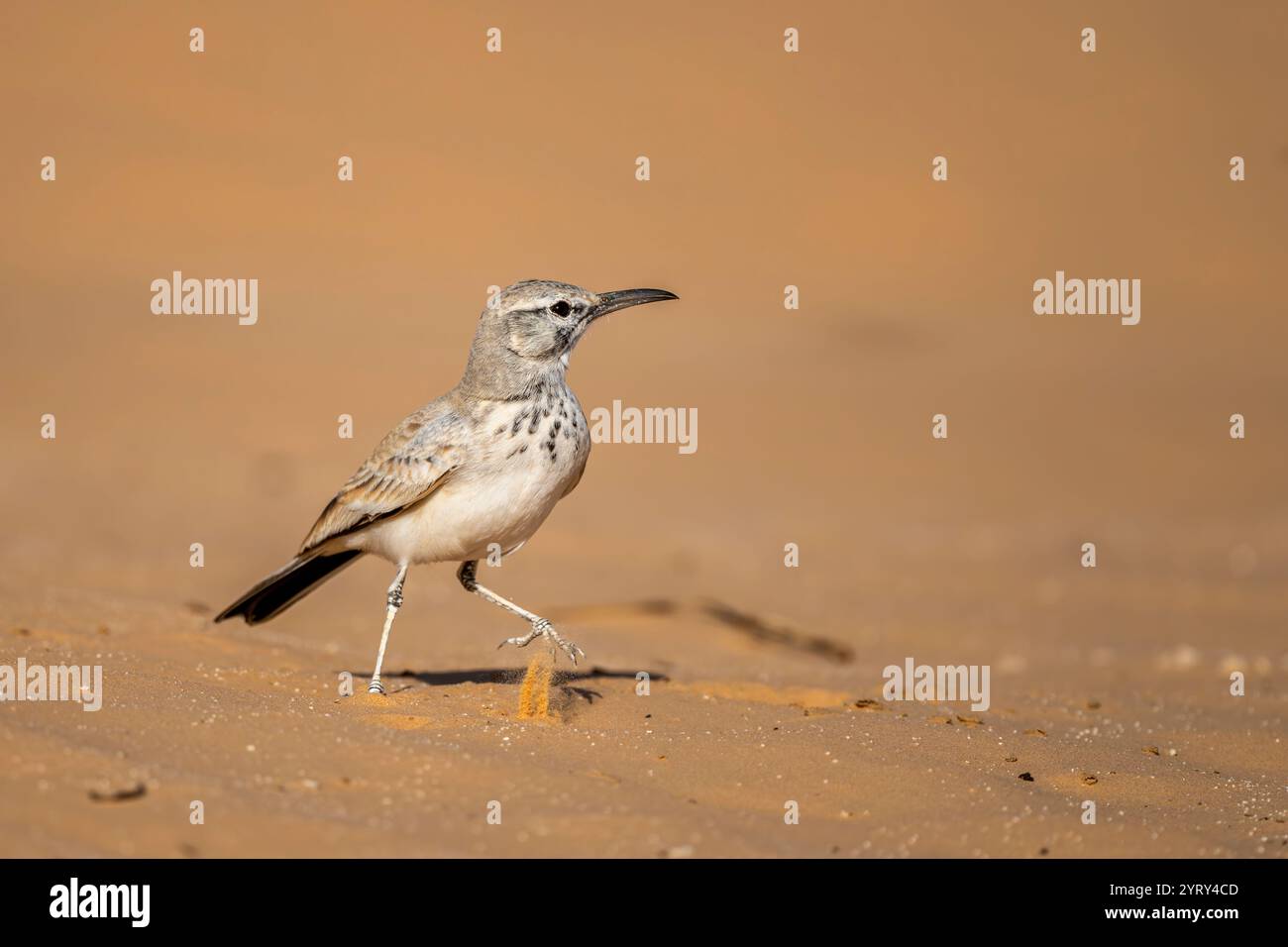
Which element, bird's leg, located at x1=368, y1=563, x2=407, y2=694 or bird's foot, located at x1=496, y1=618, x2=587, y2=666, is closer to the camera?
bird's foot, located at x1=496, y1=618, x2=587, y2=666

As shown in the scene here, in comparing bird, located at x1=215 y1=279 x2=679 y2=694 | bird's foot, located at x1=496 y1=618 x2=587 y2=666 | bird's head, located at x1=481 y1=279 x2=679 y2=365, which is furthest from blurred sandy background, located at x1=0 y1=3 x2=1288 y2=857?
bird's head, located at x1=481 y1=279 x2=679 y2=365

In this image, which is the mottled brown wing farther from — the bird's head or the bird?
the bird's head

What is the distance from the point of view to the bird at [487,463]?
272 inches

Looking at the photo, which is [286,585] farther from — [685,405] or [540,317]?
[685,405]

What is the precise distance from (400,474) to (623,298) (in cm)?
157

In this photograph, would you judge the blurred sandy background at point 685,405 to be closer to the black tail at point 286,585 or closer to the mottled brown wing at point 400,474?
the black tail at point 286,585

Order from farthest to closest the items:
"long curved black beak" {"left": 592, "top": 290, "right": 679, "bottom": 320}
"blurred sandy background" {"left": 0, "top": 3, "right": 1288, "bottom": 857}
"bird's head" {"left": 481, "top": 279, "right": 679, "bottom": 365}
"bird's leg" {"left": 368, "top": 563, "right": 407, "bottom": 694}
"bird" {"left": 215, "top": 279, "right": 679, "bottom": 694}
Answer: "long curved black beak" {"left": 592, "top": 290, "right": 679, "bottom": 320} → "bird's head" {"left": 481, "top": 279, "right": 679, "bottom": 365} → "bird's leg" {"left": 368, "top": 563, "right": 407, "bottom": 694} → "bird" {"left": 215, "top": 279, "right": 679, "bottom": 694} → "blurred sandy background" {"left": 0, "top": 3, "right": 1288, "bottom": 857}

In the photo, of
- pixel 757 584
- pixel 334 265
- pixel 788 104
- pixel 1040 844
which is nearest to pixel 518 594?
pixel 757 584

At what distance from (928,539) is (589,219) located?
55.4 ft

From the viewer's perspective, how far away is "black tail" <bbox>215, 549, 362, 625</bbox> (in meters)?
7.70

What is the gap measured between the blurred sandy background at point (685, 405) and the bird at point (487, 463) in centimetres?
65

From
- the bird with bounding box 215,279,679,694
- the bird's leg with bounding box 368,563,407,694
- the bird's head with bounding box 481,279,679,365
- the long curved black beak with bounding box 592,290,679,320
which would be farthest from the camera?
the long curved black beak with bounding box 592,290,679,320

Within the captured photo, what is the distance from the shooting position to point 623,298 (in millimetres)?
7797

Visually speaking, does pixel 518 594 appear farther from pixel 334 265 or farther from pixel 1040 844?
pixel 334 265
